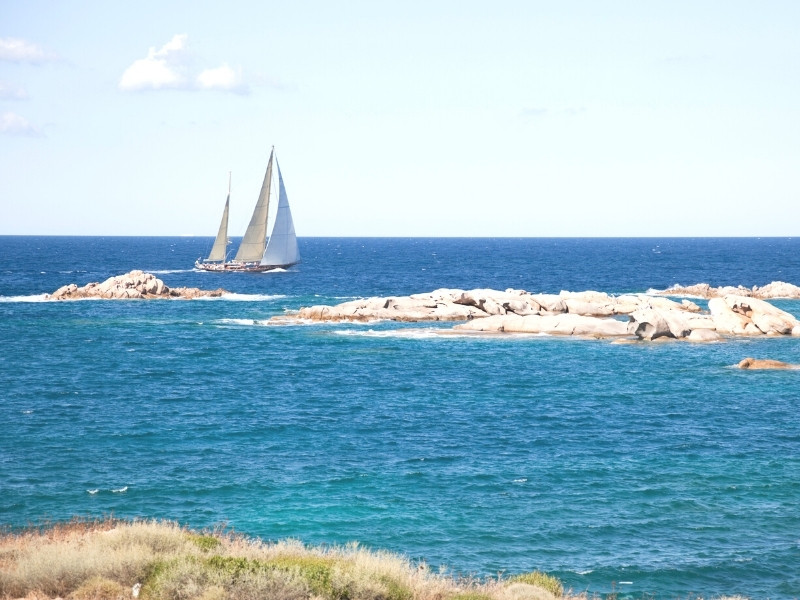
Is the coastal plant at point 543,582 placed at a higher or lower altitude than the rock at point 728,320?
lower

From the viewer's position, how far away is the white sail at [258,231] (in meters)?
122

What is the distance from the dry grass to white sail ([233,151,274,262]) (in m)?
106

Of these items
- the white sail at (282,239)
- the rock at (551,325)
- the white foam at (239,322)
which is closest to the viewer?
the rock at (551,325)

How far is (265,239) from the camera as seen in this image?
124 m

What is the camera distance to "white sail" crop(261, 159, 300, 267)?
12050 centimetres

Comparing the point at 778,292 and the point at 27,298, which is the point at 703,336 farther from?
the point at 27,298

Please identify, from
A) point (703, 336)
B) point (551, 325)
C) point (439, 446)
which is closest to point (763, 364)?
point (703, 336)

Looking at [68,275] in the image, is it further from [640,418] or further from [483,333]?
[640,418]

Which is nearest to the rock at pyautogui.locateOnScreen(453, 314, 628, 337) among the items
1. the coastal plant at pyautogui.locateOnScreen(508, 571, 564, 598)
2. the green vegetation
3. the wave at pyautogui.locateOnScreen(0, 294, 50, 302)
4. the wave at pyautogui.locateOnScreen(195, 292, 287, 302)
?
the wave at pyautogui.locateOnScreen(195, 292, 287, 302)

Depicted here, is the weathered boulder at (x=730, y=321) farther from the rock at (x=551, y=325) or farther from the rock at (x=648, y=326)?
the rock at (x=551, y=325)

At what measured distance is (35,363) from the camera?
54188 mm

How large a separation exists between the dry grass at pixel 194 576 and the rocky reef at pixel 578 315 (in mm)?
51179

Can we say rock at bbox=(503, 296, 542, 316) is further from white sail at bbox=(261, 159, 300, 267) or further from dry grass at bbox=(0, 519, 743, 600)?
dry grass at bbox=(0, 519, 743, 600)

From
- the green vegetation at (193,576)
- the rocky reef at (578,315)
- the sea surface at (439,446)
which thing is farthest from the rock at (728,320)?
the green vegetation at (193,576)
